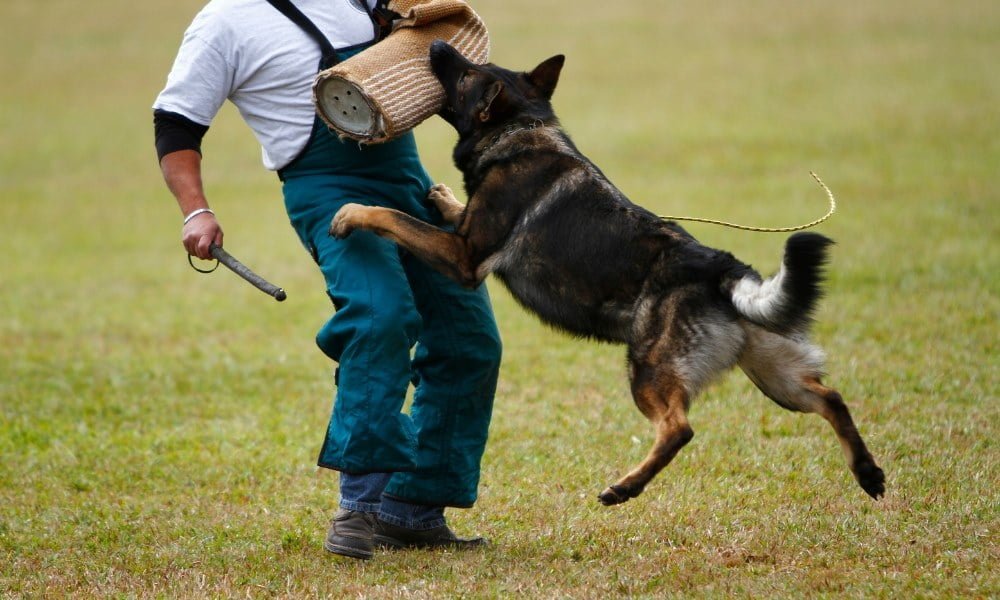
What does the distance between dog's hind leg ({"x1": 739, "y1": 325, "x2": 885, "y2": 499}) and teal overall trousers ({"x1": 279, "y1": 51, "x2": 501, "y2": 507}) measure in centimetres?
106

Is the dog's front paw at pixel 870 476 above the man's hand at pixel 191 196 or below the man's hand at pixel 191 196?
below

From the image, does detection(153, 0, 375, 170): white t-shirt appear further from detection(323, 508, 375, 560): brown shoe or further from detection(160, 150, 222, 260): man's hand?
detection(323, 508, 375, 560): brown shoe

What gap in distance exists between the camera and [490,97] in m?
4.66

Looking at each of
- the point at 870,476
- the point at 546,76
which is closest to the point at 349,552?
the point at 870,476

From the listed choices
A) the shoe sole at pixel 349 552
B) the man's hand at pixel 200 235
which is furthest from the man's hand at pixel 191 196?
the shoe sole at pixel 349 552

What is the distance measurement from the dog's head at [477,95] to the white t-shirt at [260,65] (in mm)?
337

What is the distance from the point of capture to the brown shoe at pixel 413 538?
4.91m

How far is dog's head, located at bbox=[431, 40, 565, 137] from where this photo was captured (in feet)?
15.4

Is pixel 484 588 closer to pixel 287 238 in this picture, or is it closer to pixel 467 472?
pixel 467 472

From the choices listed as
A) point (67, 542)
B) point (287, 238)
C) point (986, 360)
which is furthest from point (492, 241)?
point (287, 238)

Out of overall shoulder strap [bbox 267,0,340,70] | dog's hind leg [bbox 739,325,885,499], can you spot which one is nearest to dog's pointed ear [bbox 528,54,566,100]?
overall shoulder strap [bbox 267,0,340,70]

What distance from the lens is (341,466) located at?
174 inches

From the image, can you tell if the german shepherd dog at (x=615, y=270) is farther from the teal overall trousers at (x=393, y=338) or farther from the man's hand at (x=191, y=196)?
the man's hand at (x=191, y=196)

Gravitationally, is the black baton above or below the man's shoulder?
below
